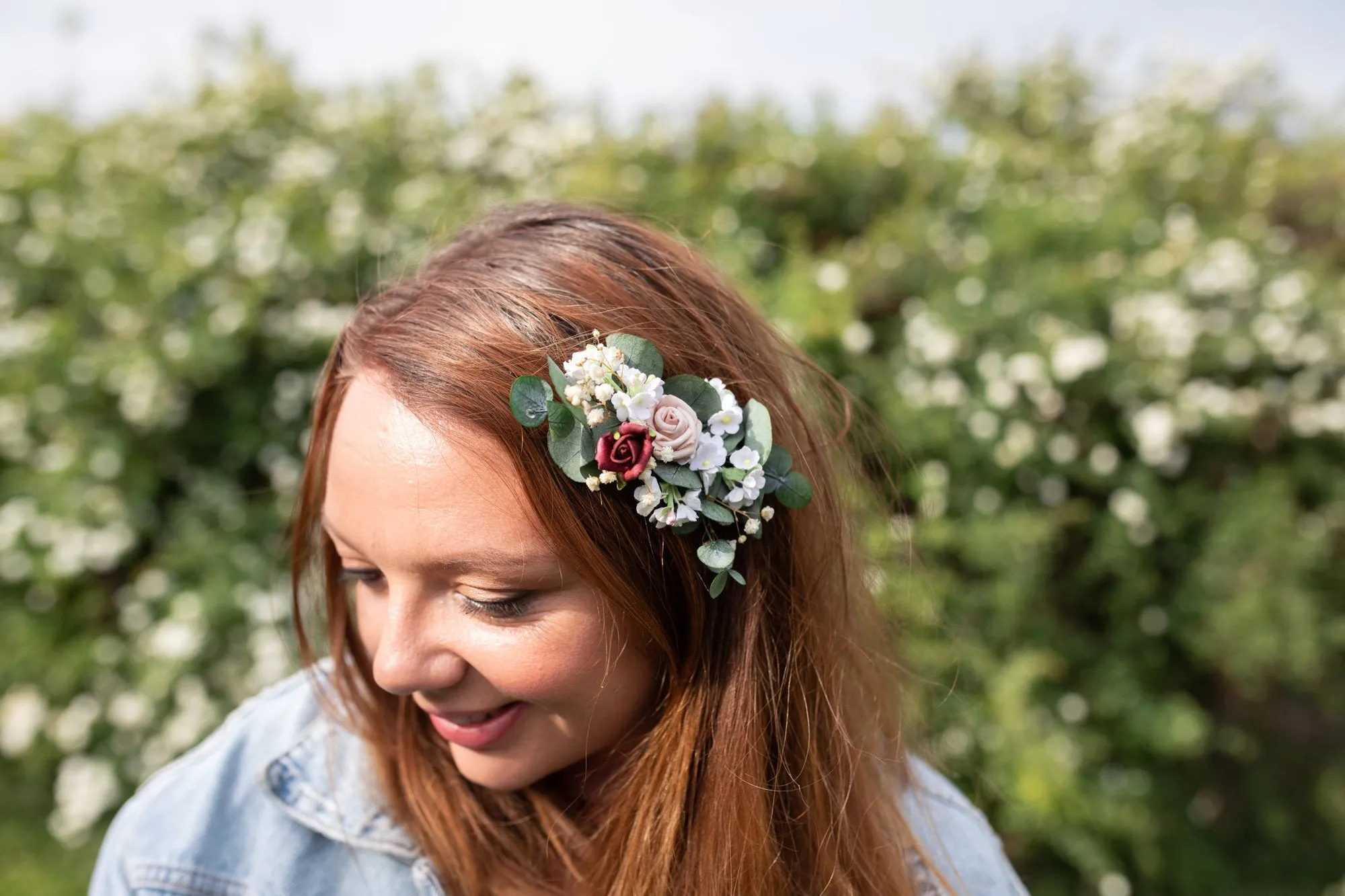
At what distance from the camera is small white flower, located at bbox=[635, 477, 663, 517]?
3.42ft

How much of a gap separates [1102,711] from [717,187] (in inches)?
102

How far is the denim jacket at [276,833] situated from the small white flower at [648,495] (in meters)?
0.66

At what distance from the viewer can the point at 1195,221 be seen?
4203mm

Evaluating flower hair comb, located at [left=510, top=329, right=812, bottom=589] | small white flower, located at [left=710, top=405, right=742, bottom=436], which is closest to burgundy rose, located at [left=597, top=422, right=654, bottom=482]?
flower hair comb, located at [left=510, top=329, right=812, bottom=589]

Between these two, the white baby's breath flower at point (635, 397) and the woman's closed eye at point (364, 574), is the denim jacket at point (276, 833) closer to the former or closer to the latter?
the woman's closed eye at point (364, 574)

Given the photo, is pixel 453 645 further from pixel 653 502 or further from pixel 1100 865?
pixel 1100 865

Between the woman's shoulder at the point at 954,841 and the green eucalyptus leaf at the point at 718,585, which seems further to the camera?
the woman's shoulder at the point at 954,841

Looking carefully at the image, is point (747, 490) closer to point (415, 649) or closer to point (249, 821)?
point (415, 649)

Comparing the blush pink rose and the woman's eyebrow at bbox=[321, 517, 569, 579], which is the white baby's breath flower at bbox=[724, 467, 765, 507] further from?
the woman's eyebrow at bbox=[321, 517, 569, 579]

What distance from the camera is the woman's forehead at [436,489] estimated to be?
1.02 m

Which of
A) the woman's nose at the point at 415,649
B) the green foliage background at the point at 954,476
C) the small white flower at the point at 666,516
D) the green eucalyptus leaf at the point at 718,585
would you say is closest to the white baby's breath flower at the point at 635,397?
the small white flower at the point at 666,516

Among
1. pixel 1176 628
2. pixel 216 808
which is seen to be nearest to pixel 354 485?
pixel 216 808

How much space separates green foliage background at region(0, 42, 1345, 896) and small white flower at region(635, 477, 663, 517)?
140 centimetres

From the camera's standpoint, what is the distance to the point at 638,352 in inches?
41.6
